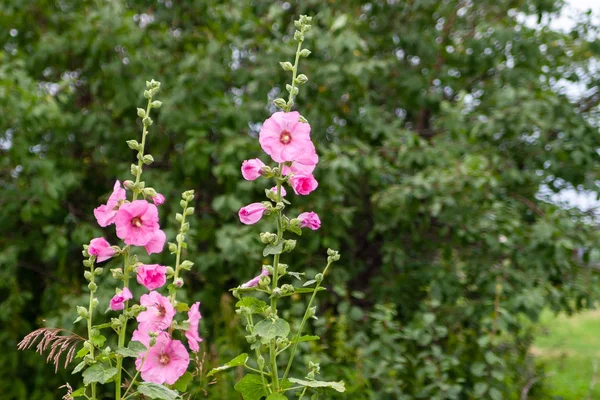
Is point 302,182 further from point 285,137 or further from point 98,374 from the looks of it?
point 98,374

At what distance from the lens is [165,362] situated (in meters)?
1.37

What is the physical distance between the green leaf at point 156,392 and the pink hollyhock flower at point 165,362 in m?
0.07

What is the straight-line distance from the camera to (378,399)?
122 inches

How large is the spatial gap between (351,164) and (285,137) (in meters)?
2.05

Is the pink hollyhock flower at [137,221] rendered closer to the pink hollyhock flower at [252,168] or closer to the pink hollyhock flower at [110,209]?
the pink hollyhock flower at [110,209]

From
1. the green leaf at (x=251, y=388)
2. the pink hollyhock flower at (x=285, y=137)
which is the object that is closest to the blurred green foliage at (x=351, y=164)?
the green leaf at (x=251, y=388)

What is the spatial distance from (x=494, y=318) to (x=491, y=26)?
168cm

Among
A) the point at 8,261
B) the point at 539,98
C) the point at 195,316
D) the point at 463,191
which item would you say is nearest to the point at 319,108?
the point at 463,191

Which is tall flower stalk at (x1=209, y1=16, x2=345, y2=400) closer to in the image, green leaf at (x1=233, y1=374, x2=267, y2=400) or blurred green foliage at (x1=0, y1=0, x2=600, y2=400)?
green leaf at (x1=233, y1=374, x2=267, y2=400)

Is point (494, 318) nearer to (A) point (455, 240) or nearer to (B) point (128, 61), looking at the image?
(A) point (455, 240)

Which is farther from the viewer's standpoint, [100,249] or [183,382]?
[183,382]

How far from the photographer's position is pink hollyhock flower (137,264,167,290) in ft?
4.38

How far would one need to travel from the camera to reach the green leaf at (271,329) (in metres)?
1.26

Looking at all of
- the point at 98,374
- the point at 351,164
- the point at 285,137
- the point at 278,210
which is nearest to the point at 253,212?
the point at 278,210
